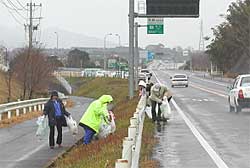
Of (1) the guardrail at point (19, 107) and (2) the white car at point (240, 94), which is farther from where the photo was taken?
(1) the guardrail at point (19, 107)

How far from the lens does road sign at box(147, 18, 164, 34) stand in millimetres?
44856

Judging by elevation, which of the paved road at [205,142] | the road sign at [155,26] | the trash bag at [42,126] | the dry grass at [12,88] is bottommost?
the dry grass at [12,88]

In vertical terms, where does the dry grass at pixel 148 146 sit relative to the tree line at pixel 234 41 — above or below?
below

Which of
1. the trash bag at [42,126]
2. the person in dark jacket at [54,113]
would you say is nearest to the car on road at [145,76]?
the trash bag at [42,126]

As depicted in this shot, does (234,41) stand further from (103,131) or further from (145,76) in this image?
(103,131)

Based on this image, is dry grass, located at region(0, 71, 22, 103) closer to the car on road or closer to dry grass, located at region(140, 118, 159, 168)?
the car on road

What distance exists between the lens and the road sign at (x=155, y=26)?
147ft

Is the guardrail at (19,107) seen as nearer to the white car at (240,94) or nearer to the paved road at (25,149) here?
the paved road at (25,149)

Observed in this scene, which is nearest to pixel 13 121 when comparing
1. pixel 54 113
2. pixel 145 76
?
pixel 54 113

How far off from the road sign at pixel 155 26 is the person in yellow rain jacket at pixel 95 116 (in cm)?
2970

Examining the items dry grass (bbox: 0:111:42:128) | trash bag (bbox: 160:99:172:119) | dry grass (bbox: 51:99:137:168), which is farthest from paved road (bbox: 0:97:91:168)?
trash bag (bbox: 160:99:172:119)

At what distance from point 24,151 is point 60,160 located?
2.64 m

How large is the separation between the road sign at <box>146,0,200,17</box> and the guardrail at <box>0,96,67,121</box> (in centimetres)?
829

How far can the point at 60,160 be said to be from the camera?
13953 mm
